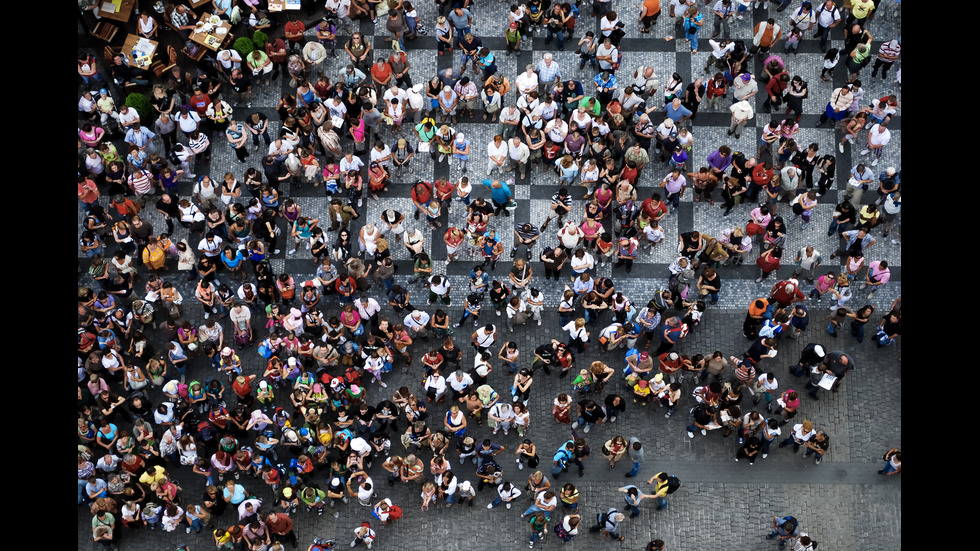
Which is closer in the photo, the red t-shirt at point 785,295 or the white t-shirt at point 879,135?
the red t-shirt at point 785,295

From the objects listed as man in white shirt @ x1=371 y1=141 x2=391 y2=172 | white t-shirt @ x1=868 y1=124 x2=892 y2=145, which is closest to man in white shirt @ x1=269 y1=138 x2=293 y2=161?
man in white shirt @ x1=371 y1=141 x2=391 y2=172

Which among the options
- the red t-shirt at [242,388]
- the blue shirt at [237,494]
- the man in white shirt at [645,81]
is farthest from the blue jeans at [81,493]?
the man in white shirt at [645,81]

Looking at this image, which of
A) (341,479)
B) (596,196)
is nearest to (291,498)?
(341,479)

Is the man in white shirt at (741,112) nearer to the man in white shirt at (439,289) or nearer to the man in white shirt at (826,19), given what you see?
the man in white shirt at (826,19)

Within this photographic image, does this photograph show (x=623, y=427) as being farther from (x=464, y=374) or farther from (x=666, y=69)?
(x=666, y=69)

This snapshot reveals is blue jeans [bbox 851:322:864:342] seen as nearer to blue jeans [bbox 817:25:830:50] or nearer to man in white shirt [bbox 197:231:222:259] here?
blue jeans [bbox 817:25:830:50]

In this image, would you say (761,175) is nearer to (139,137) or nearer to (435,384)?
(435,384)

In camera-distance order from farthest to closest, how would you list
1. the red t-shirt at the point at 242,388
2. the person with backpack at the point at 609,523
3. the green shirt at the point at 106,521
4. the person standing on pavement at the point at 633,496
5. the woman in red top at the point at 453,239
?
the woman in red top at the point at 453,239 → the red t-shirt at the point at 242,388 → the person standing on pavement at the point at 633,496 → the person with backpack at the point at 609,523 → the green shirt at the point at 106,521

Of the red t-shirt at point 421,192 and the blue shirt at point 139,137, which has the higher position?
the blue shirt at point 139,137
